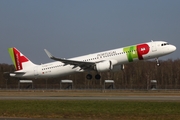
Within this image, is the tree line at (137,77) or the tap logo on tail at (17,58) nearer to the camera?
the tap logo on tail at (17,58)

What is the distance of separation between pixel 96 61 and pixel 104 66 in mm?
2045

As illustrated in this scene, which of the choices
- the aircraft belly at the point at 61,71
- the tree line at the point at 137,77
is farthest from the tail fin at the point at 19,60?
the tree line at the point at 137,77

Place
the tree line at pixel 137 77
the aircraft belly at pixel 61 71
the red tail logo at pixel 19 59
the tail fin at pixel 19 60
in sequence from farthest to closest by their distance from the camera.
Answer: the tree line at pixel 137 77, the red tail logo at pixel 19 59, the tail fin at pixel 19 60, the aircraft belly at pixel 61 71

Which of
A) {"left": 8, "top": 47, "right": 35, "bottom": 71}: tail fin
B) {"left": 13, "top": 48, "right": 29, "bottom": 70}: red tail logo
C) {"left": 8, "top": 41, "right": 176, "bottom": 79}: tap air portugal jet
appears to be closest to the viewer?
{"left": 8, "top": 41, "right": 176, "bottom": 79}: tap air portugal jet

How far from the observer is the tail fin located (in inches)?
2470

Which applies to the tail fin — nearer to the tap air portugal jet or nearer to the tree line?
the tap air portugal jet

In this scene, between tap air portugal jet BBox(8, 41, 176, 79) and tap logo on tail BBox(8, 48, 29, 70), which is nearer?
tap air portugal jet BBox(8, 41, 176, 79)

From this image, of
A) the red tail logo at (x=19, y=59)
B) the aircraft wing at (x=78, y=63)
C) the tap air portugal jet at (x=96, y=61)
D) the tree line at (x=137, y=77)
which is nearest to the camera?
the tap air portugal jet at (x=96, y=61)

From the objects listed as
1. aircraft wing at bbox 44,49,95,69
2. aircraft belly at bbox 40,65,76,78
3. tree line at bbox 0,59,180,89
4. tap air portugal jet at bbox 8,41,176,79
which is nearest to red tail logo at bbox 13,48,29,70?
tap air portugal jet at bbox 8,41,176,79

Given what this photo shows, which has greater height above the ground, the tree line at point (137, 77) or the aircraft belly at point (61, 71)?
the tree line at point (137, 77)

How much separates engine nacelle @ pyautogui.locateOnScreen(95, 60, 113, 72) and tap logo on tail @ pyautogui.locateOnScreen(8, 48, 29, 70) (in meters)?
13.4

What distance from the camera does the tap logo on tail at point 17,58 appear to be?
6362 cm

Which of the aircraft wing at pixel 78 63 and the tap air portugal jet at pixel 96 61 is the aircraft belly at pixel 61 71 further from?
the aircraft wing at pixel 78 63
